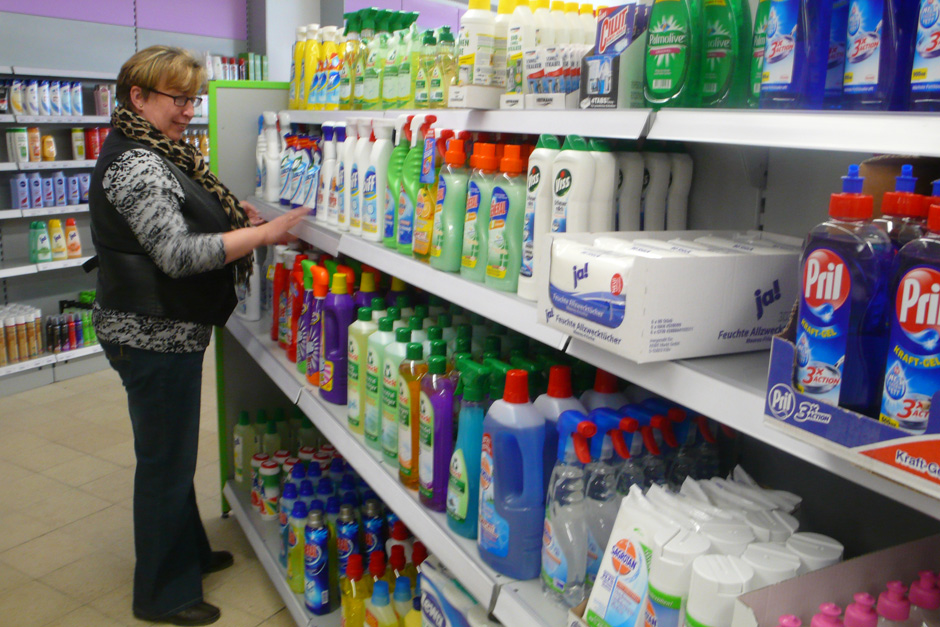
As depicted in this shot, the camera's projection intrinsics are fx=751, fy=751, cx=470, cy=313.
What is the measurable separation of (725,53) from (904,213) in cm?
47

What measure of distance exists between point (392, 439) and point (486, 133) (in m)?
0.80

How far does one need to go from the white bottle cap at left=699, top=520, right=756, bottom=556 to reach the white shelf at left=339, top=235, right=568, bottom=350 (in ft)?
1.12

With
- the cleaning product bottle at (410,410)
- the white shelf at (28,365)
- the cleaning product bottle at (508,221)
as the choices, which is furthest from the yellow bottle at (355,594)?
the white shelf at (28,365)

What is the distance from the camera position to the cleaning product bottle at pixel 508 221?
4.86ft

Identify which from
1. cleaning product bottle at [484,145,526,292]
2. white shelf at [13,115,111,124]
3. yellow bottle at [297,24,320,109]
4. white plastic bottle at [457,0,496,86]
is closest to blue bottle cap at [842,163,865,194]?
cleaning product bottle at [484,145,526,292]

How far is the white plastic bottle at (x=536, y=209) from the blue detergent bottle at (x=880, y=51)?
0.53 m

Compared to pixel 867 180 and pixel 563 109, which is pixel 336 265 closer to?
pixel 563 109

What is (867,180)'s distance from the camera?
1041mm

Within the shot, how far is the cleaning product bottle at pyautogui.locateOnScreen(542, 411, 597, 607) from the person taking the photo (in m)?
1.29

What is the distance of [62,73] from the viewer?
513 cm

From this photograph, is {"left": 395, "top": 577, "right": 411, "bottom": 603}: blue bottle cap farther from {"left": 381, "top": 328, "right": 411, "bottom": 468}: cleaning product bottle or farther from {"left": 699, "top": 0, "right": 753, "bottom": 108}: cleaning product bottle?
{"left": 699, "top": 0, "right": 753, "bottom": 108}: cleaning product bottle

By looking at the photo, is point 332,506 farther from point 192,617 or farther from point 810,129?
point 810,129

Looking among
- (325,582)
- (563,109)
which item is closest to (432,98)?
(563,109)

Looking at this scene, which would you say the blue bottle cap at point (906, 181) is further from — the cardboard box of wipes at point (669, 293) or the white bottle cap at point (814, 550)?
the white bottle cap at point (814, 550)
